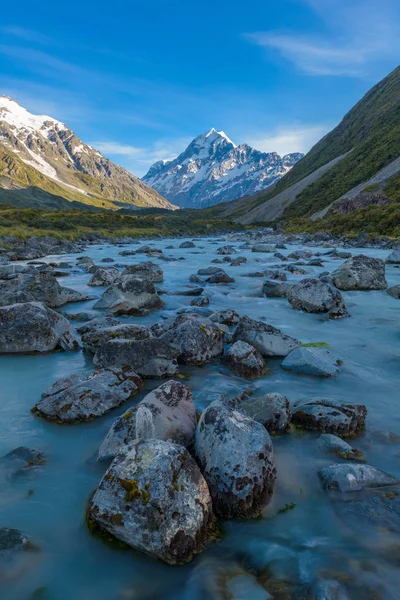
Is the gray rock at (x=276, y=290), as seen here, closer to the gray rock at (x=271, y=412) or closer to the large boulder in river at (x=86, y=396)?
the large boulder in river at (x=86, y=396)

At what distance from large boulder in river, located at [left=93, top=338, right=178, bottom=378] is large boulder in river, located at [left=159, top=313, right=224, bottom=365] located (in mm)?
360

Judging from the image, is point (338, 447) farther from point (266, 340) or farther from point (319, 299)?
point (319, 299)

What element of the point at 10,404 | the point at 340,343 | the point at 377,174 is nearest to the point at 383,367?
the point at 340,343

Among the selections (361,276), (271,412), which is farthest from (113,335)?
(361,276)

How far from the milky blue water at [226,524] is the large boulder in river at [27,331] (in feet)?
1.22

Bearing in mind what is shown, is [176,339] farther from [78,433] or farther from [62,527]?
[62,527]

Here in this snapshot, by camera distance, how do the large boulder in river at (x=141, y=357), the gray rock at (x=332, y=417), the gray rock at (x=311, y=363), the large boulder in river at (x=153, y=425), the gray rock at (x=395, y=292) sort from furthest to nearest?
the gray rock at (x=395, y=292), the gray rock at (x=311, y=363), the large boulder in river at (x=141, y=357), the gray rock at (x=332, y=417), the large boulder in river at (x=153, y=425)

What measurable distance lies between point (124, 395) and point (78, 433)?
1068mm

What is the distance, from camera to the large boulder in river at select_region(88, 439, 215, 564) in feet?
10.7

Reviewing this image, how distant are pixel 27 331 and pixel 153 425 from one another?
17.5 feet

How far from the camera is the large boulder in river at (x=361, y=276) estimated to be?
16547 millimetres

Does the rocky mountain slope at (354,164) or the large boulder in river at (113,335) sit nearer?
the large boulder in river at (113,335)

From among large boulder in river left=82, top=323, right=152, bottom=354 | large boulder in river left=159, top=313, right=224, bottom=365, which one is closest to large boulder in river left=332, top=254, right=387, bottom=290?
large boulder in river left=159, top=313, right=224, bottom=365

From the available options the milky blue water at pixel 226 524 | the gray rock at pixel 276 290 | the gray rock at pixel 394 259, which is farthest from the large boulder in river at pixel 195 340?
the gray rock at pixel 394 259
